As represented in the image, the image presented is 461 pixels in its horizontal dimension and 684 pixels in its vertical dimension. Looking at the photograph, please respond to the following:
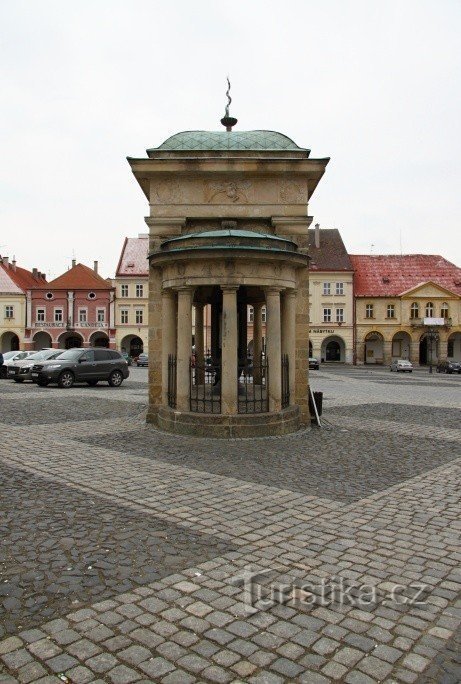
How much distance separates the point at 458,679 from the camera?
10.2ft

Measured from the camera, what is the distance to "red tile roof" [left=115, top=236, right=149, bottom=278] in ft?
204

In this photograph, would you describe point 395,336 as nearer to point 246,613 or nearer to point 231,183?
point 231,183

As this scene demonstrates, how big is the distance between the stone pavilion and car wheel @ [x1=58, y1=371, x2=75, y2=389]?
11.3 metres

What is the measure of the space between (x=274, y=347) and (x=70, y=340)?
5707 cm

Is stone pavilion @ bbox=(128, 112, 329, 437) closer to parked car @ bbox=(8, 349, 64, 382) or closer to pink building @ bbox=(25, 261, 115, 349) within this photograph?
parked car @ bbox=(8, 349, 64, 382)

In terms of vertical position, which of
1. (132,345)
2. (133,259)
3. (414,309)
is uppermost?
(133,259)

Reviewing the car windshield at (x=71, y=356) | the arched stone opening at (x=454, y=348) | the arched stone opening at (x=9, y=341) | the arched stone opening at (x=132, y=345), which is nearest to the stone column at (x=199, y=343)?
the car windshield at (x=71, y=356)

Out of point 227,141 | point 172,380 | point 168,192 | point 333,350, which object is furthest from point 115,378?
point 333,350

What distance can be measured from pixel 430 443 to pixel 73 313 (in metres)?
56.9

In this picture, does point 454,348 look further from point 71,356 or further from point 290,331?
point 290,331

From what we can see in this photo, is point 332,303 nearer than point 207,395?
No

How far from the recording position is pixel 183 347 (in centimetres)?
1119

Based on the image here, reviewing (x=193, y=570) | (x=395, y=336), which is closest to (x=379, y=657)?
(x=193, y=570)

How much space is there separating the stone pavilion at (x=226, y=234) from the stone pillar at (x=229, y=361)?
31 centimetres
